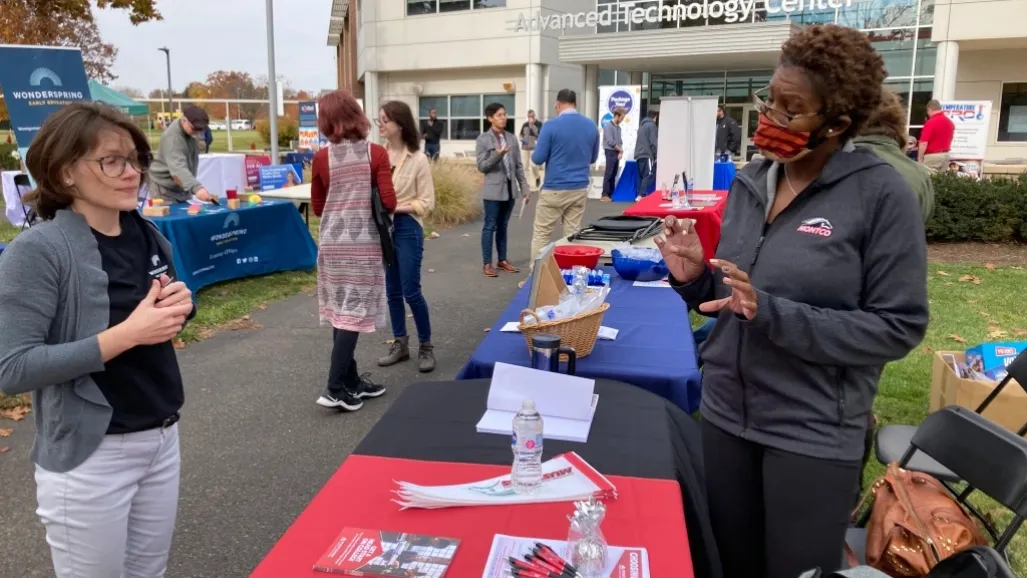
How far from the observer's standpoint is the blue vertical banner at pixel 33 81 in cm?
759

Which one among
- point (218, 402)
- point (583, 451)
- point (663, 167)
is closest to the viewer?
point (583, 451)

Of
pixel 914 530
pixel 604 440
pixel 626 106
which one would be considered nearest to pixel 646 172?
pixel 626 106

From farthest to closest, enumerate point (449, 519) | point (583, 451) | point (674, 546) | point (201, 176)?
point (201, 176), point (583, 451), point (449, 519), point (674, 546)

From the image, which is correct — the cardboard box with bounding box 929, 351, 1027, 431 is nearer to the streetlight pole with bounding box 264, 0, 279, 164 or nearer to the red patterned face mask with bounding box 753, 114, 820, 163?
the red patterned face mask with bounding box 753, 114, 820, 163

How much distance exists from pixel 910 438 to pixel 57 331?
3084 mm

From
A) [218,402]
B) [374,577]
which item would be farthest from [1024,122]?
[374,577]

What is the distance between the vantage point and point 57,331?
5.80 ft

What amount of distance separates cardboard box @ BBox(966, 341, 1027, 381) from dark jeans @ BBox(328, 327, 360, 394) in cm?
348

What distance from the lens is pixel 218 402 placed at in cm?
464

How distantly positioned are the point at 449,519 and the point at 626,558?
0.42 meters

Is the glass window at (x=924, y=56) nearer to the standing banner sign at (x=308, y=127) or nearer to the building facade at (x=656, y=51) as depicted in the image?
the building facade at (x=656, y=51)

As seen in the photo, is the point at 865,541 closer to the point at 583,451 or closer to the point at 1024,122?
the point at 583,451

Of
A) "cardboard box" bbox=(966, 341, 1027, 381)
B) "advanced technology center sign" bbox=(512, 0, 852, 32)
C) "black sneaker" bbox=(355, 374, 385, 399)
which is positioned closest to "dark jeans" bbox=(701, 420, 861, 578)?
"cardboard box" bbox=(966, 341, 1027, 381)

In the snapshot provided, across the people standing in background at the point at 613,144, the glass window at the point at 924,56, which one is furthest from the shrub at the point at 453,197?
the glass window at the point at 924,56
